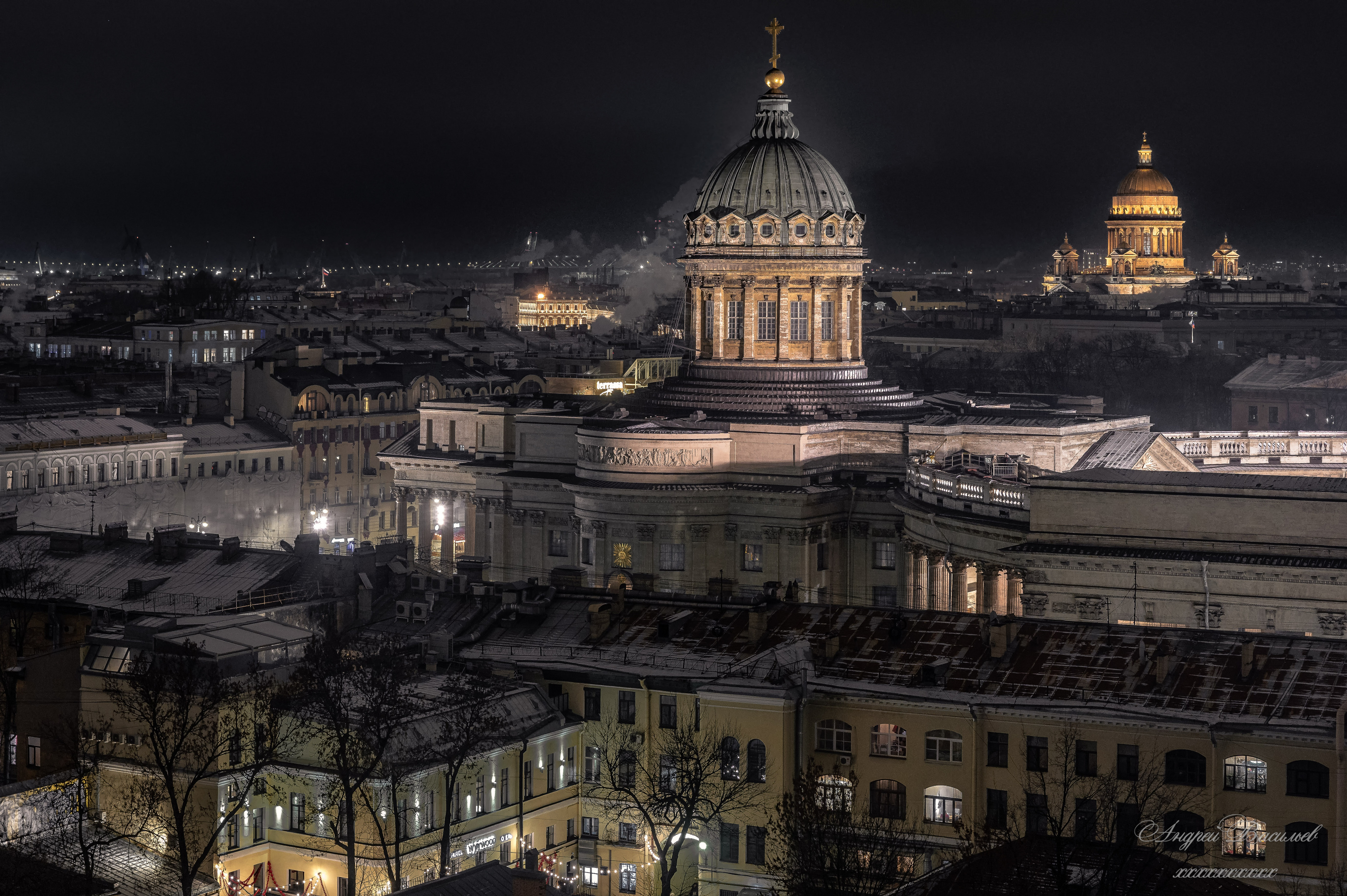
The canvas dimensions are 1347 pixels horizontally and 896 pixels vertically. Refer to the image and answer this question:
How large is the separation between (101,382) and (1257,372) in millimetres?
59805

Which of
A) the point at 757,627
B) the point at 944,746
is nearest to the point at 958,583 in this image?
the point at 757,627

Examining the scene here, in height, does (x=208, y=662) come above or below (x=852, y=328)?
below

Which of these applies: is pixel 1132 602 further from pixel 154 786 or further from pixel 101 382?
pixel 101 382

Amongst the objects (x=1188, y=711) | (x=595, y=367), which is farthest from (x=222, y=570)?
(x=595, y=367)

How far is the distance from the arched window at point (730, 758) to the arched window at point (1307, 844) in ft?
39.5

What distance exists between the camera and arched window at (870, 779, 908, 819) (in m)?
59.3

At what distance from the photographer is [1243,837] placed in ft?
Result: 184

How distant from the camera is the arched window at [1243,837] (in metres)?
55.8

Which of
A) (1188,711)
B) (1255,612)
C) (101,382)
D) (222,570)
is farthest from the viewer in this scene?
(101,382)

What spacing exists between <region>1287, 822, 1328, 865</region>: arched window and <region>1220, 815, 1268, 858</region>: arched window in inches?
19.8

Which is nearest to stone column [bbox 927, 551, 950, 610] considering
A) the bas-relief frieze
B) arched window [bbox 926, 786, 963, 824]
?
the bas-relief frieze

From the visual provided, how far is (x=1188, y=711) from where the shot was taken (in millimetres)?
57688

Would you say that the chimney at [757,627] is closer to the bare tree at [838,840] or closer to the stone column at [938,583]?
the bare tree at [838,840]

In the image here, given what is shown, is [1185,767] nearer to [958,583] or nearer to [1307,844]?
[1307,844]
